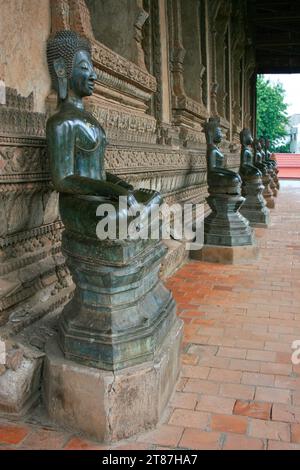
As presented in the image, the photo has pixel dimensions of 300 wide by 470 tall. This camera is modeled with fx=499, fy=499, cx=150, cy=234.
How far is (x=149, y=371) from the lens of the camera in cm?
223

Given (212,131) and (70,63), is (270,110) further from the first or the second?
(70,63)

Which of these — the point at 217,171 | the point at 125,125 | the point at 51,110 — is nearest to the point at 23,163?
the point at 51,110

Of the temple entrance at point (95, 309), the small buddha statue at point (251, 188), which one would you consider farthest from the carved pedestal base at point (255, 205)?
the temple entrance at point (95, 309)

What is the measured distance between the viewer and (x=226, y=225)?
567cm

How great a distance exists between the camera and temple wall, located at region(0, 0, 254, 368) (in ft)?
8.40

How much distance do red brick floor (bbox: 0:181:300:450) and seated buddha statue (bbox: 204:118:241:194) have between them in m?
1.11

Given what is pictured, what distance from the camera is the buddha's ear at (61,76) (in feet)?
7.78

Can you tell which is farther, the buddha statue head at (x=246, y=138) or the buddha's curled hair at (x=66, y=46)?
the buddha statue head at (x=246, y=138)

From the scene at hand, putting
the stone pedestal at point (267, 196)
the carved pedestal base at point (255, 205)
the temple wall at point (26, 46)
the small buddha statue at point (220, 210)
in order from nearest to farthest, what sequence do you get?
the temple wall at point (26, 46) < the small buddha statue at point (220, 210) < the carved pedestal base at point (255, 205) < the stone pedestal at point (267, 196)

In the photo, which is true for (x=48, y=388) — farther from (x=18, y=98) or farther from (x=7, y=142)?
(x=18, y=98)

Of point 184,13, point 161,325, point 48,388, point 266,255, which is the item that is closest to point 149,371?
point 161,325

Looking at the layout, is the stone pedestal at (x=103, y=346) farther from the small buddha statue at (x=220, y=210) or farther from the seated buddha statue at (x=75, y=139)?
the small buddha statue at (x=220, y=210)

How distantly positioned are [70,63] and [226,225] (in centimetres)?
360

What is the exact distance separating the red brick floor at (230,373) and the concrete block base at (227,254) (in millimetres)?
422
